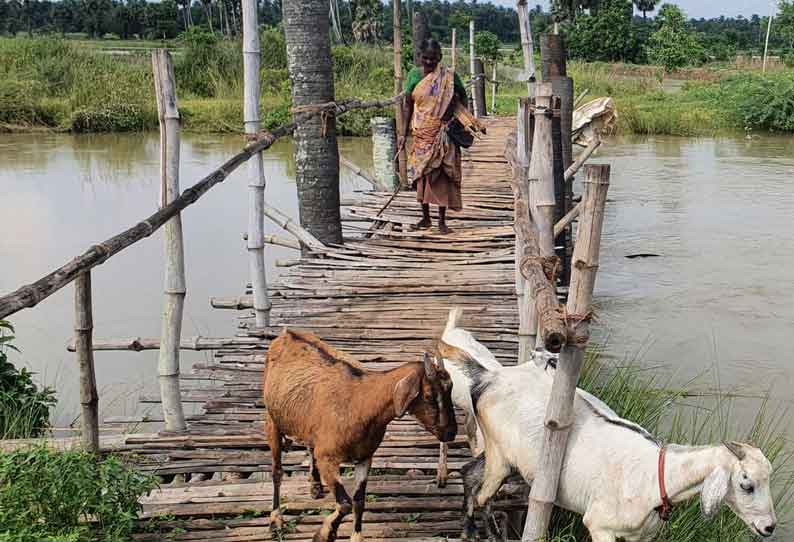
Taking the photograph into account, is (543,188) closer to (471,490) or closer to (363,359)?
(471,490)

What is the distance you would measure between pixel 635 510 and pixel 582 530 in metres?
0.74

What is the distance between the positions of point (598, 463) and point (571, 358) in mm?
400

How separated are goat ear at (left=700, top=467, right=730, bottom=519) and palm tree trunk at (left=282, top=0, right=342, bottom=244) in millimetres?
4434

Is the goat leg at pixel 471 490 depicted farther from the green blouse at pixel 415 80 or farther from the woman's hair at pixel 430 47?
the green blouse at pixel 415 80

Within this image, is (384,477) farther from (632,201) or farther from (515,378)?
(632,201)

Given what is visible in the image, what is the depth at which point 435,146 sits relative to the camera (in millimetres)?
6910

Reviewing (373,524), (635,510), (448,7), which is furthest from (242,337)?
(448,7)

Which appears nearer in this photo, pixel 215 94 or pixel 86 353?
pixel 86 353

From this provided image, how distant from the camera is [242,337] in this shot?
5.14 meters

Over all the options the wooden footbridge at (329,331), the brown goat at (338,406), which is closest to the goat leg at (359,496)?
the brown goat at (338,406)

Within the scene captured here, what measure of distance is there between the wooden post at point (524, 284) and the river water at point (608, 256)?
2.70m

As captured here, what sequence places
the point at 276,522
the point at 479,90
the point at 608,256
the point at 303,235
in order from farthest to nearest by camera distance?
the point at 479,90 < the point at 608,256 < the point at 303,235 < the point at 276,522

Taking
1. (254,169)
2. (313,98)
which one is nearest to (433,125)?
(313,98)

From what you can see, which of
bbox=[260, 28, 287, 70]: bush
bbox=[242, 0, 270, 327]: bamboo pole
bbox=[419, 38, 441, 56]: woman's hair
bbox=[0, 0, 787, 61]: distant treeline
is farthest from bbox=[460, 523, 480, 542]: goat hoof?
bbox=[0, 0, 787, 61]: distant treeline
